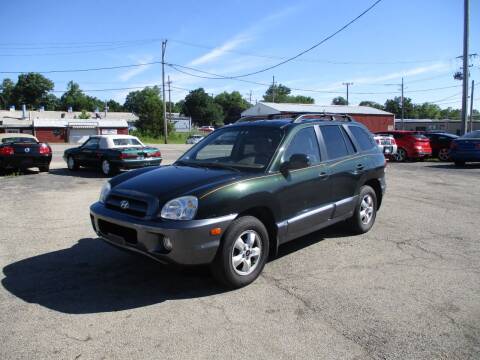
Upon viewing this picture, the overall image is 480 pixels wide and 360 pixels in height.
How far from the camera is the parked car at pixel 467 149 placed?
16.1m

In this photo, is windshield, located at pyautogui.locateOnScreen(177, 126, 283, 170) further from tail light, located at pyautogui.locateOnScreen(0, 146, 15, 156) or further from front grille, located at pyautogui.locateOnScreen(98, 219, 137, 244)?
tail light, located at pyautogui.locateOnScreen(0, 146, 15, 156)

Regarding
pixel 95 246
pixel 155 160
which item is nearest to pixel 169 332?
pixel 95 246

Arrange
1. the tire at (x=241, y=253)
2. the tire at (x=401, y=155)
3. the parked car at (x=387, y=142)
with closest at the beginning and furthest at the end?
the tire at (x=241, y=253) < the parked car at (x=387, y=142) < the tire at (x=401, y=155)

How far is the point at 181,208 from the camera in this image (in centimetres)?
372

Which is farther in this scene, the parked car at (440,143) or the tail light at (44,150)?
the parked car at (440,143)

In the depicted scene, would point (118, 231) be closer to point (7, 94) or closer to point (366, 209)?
point (366, 209)

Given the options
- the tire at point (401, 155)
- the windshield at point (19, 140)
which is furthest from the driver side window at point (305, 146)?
the tire at point (401, 155)

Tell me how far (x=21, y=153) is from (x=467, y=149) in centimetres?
1704

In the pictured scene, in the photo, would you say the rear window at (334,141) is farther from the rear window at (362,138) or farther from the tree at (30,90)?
the tree at (30,90)

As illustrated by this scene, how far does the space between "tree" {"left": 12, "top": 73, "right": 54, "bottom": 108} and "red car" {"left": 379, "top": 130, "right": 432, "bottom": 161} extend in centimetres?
12194

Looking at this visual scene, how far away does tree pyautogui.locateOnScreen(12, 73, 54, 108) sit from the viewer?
117812mm

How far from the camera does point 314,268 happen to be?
184 inches

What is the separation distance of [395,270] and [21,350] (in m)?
3.85

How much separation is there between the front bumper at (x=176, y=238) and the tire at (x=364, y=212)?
2.72 meters
